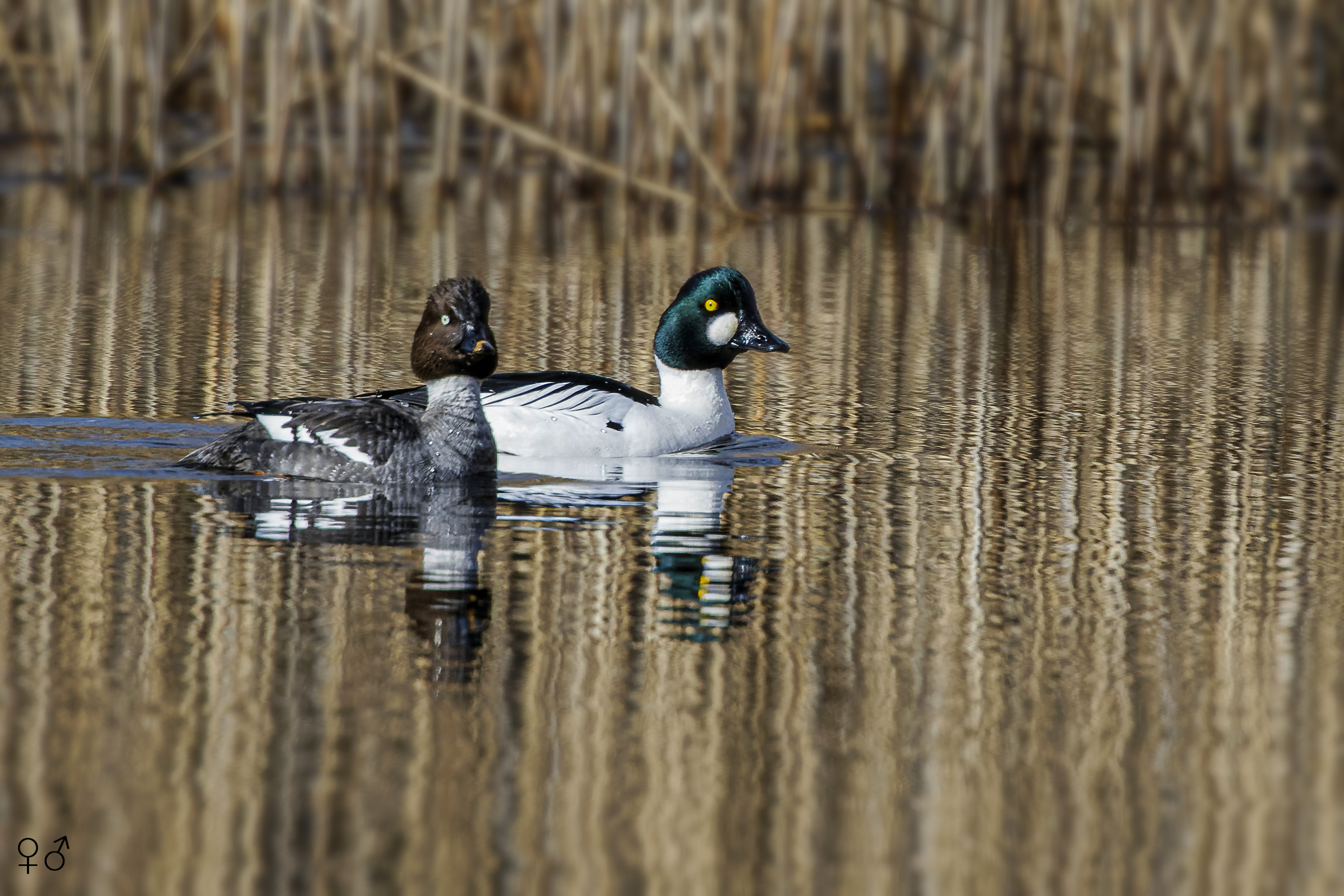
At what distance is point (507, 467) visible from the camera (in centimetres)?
714

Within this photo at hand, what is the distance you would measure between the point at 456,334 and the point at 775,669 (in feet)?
9.02

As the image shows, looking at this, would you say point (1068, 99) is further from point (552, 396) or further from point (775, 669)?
point (775, 669)

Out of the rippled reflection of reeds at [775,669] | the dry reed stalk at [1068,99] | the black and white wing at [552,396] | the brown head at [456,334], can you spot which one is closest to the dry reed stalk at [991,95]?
the dry reed stalk at [1068,99]

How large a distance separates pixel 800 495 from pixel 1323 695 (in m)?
2.44

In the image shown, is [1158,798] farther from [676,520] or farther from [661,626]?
[676,520]

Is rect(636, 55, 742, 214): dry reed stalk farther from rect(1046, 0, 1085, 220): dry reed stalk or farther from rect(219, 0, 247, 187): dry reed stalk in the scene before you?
rect(219, 0, 247, 187): dry reed stalk

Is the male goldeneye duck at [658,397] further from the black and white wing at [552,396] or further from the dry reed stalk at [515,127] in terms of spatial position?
the dry reed stalk at [515,127]

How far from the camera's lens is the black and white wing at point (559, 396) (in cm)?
727

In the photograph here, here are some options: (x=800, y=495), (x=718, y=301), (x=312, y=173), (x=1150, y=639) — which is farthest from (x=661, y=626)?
(x=312, y=173)

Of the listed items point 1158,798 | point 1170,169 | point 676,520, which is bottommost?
point 1158,798

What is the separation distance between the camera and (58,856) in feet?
10.6

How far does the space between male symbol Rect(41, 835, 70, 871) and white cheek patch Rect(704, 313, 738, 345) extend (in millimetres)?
5013

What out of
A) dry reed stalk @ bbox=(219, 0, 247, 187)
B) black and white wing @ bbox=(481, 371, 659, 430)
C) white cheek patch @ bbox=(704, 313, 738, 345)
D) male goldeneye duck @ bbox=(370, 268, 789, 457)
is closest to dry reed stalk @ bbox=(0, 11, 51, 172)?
dry reed stalk @ bbox=(219, 0, 247, 187)

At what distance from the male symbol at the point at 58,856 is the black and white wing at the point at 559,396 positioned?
4015 mm
